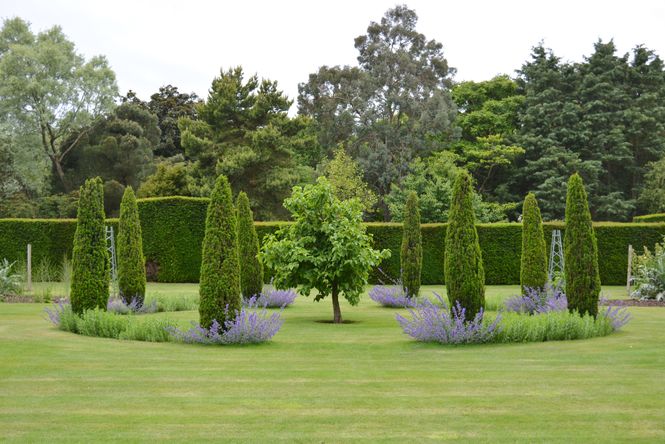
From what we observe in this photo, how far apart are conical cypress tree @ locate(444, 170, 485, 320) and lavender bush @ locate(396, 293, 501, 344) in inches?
6.3

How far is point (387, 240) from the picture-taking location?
26.0 meters

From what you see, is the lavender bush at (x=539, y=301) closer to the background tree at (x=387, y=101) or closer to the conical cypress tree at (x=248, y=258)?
the conical cypress tree at (x=248, y=258)

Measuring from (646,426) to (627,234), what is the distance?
68.8 ft

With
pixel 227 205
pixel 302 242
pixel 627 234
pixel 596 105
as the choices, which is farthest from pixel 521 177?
pixel 227 205

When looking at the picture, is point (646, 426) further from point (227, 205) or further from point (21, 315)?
point (21, 315)

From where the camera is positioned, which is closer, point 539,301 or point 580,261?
point 580,261

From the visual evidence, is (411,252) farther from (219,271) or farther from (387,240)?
(219,271)

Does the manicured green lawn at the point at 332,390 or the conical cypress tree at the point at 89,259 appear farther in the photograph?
the conical cypress tree at the point at 89,259

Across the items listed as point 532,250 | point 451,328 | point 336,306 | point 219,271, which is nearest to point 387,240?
point 532,250

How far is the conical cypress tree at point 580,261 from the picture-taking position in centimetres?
1169

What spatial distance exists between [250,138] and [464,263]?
2700 cm

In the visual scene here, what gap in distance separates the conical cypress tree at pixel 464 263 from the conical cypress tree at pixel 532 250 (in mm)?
4863

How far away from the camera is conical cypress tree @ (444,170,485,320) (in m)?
11.0

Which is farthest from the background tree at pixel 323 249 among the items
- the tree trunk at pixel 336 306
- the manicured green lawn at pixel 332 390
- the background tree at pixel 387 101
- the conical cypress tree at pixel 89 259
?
the background tree at pixel 387 101
